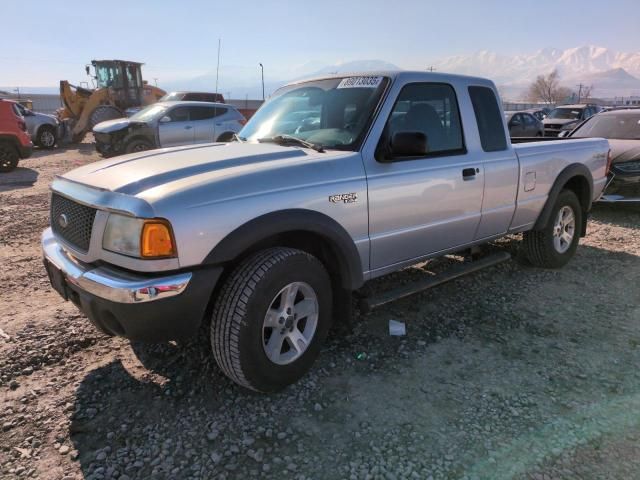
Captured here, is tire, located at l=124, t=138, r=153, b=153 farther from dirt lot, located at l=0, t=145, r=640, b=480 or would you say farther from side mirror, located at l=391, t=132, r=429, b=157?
side mirror, located at l=391, t=132, r=429, b=157

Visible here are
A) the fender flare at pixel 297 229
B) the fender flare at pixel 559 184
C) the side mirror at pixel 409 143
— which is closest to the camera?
the fender flare at pixel 297 229

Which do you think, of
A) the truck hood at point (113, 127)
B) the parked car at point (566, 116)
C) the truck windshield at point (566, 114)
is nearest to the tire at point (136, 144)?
the truck hood at point (113, 127)

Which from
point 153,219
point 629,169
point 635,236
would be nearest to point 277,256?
point 153,219

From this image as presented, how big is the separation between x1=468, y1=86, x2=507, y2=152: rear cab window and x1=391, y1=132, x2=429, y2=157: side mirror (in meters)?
1.13

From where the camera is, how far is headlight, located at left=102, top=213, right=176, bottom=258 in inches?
95.9

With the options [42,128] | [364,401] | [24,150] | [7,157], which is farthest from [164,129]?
[364,401]

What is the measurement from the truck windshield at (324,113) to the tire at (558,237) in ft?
8.72

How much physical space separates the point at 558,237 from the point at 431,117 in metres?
2.47

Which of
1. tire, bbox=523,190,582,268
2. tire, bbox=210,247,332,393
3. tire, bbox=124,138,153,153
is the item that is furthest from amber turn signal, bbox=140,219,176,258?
tire, bbox=124,138,153,153

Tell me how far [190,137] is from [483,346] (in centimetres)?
1138

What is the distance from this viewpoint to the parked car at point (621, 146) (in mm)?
7629

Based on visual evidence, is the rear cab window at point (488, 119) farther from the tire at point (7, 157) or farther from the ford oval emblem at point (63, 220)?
the tire at point (7, 157)

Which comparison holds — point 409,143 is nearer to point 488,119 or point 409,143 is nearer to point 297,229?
point 297,229

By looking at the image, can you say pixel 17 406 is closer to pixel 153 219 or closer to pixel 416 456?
pixel 153 219
